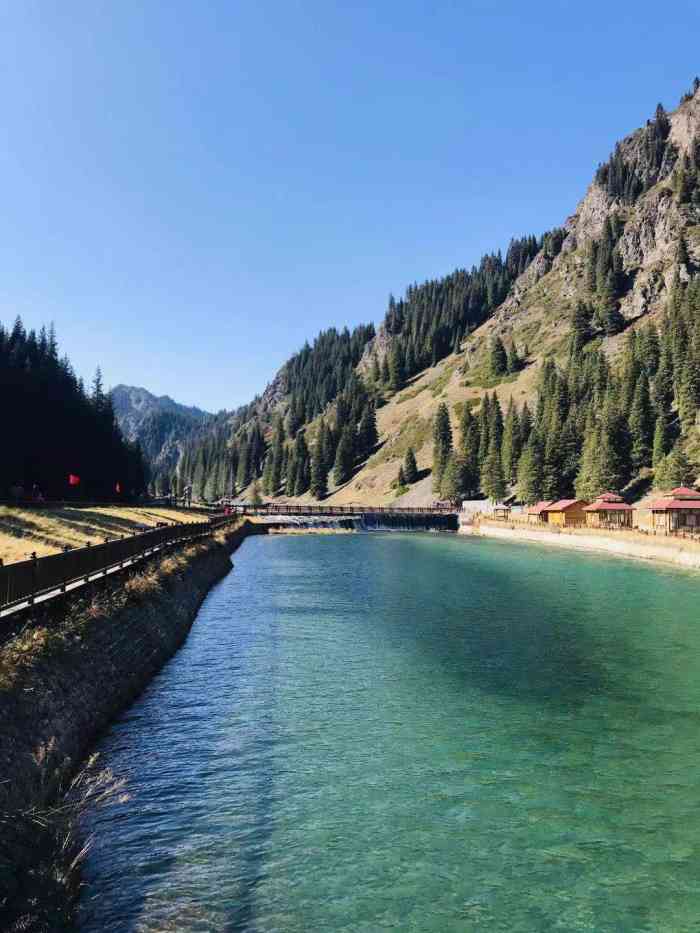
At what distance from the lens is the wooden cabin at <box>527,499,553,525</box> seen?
384 feet

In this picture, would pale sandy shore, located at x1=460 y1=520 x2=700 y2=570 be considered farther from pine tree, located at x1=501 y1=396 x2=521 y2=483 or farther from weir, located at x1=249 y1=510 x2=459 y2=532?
pine tree, located at x1=501 y1=396 x2=521 y2=483

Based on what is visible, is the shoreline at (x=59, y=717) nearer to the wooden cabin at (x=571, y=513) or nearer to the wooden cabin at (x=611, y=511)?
the wooden cabin at (x=611, y=511)

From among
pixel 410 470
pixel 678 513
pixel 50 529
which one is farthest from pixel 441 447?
pixel 50 529

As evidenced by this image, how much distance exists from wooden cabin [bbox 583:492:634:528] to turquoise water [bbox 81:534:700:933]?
6951 centimetres

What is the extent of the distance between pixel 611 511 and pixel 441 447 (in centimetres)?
7605

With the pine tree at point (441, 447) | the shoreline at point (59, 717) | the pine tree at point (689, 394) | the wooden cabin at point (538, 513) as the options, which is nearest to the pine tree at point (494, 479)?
the pine tree at point (441, 447)

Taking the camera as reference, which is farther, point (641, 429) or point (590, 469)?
point (641, 429)

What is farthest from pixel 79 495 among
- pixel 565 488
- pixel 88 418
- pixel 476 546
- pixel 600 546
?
pixel 565 488

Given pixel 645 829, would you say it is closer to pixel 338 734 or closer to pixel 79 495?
pixel 338 734

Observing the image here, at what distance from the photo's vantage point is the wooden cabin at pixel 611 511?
9731cm

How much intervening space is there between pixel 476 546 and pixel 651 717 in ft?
246

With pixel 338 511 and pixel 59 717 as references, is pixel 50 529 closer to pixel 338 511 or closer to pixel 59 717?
pixel 59 717

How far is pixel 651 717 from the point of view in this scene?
64.2 feet

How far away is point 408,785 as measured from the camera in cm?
1488
